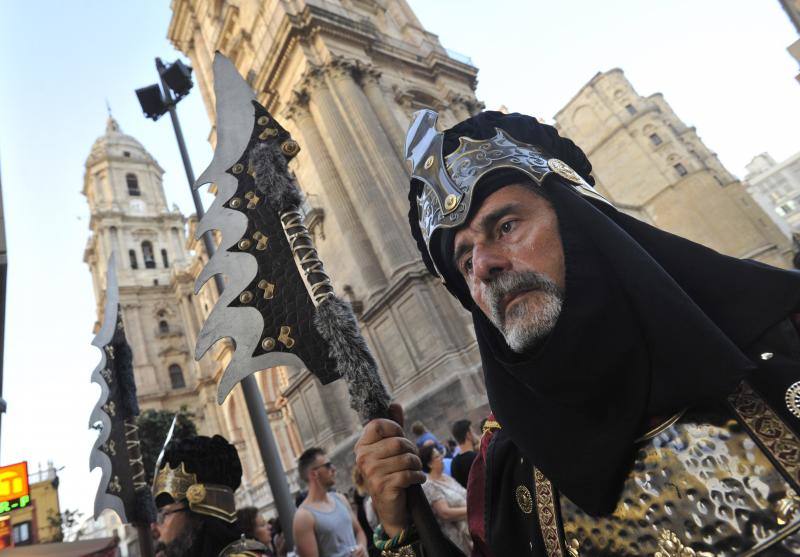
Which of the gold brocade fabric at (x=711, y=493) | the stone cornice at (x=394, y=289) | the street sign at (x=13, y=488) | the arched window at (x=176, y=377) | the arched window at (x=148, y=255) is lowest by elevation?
the gold brocade fabric at (x=711, y=493)

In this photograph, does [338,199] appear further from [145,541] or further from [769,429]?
[769,429]

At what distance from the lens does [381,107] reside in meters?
18.3

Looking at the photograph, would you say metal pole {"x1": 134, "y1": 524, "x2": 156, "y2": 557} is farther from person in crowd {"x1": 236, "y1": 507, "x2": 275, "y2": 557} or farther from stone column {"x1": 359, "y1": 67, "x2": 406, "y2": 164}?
stone column {"x1": 359, "y1": 67, "x2": 406, "y2": 164}

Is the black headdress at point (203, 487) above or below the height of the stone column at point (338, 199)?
below

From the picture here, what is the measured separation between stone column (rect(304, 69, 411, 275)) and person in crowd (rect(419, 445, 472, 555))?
1078cm

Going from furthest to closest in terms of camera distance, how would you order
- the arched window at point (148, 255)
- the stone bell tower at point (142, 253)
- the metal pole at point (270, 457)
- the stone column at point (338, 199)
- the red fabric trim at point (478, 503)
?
the arched window at point (148, 255), the stone bell tower at point (142, 253), the stone column at point (338, 199), the metal pole at point (270, 457), the red fabric trim at point (478, 503)

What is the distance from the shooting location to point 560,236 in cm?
152

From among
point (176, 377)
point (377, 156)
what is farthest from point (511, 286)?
point (176, 377)

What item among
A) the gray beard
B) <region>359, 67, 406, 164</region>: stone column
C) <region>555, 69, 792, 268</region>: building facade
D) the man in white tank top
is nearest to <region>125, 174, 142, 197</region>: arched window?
<region>359, 67, 406, 164</region>: stone column

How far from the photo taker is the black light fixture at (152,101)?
23.3 ft

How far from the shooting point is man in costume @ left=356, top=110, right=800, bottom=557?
1.15 meters

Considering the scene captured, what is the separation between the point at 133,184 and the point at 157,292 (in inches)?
609

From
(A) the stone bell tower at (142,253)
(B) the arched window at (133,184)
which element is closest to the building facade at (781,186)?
(A) the stone bell tower at (142,253)

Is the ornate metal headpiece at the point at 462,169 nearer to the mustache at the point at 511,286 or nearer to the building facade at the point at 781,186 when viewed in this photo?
the mustache at the point at 511,286
